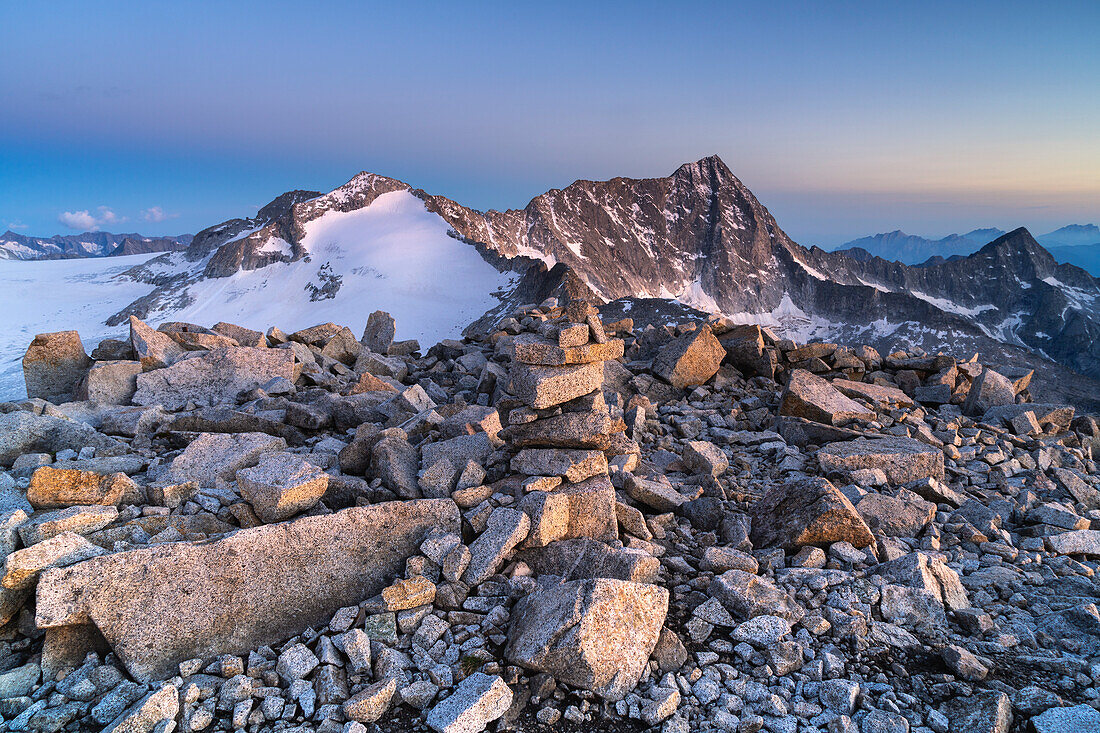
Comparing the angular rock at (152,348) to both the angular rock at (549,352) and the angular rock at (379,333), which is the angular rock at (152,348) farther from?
the angular rock at (549,352)

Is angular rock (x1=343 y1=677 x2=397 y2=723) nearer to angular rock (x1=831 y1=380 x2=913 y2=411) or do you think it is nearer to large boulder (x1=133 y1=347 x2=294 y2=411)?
large boulder (x1=133 y1=347 x2=294 y2=411)

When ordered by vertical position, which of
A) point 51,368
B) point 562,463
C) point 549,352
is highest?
point 549,352

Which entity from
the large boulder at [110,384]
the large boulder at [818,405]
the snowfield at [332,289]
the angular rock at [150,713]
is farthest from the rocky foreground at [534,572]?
the snowfield at [332,289]

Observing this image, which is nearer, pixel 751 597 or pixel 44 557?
pixel 44 557

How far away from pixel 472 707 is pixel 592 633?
114 cm

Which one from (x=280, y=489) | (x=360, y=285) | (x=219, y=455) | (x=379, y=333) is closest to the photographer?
(x=280, y=489)

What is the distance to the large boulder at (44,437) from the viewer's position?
805 cm

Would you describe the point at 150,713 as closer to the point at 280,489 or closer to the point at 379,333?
the point at 280,489

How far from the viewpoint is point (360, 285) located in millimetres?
129625

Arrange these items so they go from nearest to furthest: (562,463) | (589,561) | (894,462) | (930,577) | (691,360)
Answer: (930,577) < (589,561) < (562,463) < (894,462) < (691,360)

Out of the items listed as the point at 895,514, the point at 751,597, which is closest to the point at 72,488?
the point at 751,597

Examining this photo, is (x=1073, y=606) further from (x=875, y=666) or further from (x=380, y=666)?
(x=380, y=666)

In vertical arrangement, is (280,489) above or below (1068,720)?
above

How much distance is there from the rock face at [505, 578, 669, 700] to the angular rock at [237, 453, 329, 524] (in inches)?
122
